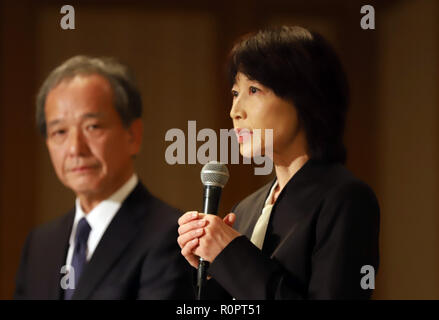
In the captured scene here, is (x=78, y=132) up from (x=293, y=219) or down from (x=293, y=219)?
up

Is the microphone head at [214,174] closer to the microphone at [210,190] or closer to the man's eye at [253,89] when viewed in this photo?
the microphone at [210,190]

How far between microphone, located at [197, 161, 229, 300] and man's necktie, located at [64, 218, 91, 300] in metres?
0.43

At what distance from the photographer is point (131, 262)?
1.12 metres

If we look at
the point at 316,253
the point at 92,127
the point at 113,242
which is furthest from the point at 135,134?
the point at 316,253

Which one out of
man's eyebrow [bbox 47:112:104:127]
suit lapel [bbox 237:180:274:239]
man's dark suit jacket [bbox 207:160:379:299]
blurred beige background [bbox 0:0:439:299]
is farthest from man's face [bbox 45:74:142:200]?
man's dark suit jacket [bbox 207:160:379:299]

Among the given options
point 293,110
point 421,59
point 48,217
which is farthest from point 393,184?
point 293,110

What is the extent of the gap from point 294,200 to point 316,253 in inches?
3.1

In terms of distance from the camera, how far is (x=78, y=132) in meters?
1.18

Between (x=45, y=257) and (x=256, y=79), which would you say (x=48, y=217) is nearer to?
(x=45, y=257)

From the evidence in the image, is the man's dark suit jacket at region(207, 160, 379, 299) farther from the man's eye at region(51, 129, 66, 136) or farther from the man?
the man's eye at region(51, 129, 66, 136)

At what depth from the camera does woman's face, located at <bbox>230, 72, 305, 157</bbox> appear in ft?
2.64
